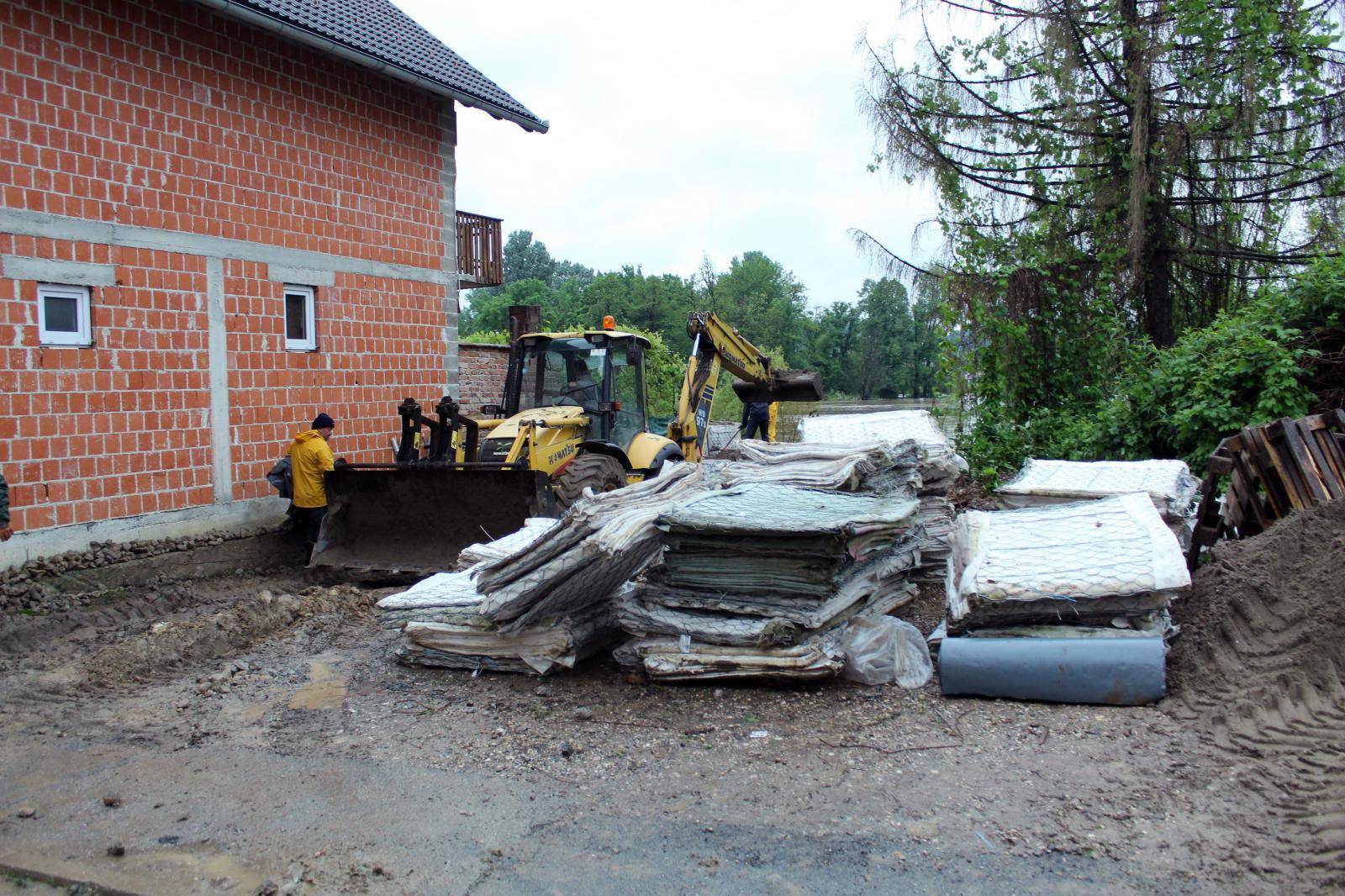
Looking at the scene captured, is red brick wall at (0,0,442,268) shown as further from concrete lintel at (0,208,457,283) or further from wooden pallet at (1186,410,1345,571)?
wooden pallet at (1186,410,1345,571)

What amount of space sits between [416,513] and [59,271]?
3520 millimetres

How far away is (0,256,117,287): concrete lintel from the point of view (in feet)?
25.1

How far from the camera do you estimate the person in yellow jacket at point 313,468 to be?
30.0 ft

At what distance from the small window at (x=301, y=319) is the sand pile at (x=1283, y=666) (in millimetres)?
8625

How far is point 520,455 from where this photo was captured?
9078 millimetres

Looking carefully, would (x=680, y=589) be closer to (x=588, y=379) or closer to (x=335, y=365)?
(x=588, y=379)

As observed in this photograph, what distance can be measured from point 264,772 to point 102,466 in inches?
195

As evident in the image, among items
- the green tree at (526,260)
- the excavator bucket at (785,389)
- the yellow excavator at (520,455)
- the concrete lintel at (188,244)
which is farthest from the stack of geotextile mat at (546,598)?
the green tree at (526,260)

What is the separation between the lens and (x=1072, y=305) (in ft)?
41.1

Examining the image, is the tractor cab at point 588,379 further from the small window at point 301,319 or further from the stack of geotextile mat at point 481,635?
the stack of geotextile mat at point 481,635

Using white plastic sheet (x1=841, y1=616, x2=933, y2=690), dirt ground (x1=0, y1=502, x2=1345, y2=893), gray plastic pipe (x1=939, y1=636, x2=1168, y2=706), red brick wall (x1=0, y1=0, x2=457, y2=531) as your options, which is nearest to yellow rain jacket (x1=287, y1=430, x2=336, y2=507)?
red brick wall (x1=0, y1=0, x2=457, y2=531)

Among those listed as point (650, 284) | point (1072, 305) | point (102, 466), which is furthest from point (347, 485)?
point (650, 284)

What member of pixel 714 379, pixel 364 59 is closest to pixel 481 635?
pixel 714 379

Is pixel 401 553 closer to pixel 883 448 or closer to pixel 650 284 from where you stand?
pixel 883 448
